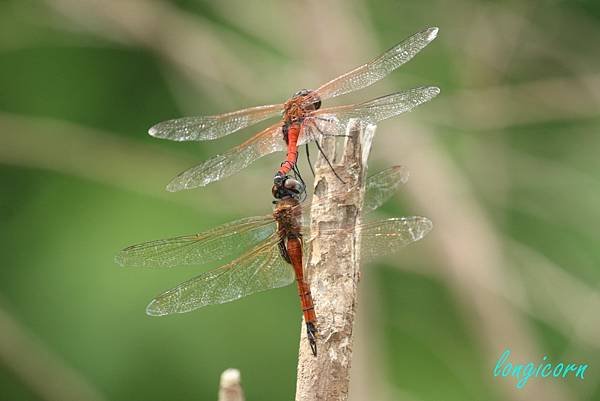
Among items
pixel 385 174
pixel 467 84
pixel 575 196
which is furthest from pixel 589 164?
pixel 385 174

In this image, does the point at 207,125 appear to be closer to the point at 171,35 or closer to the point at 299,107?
the point at 299,107

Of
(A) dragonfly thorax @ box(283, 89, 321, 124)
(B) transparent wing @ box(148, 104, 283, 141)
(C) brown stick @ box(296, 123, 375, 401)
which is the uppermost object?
(B) transparent wing @ box(148, 104, 283, 141)

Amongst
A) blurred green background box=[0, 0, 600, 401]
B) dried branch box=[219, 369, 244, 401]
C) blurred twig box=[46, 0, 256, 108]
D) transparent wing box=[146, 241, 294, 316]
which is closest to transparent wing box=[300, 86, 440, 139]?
transparent wing box=[146, 241, 294, 316]

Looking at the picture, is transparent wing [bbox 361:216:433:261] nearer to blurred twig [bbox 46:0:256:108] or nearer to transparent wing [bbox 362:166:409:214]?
transparent wing [bbox 362:166:409:214]

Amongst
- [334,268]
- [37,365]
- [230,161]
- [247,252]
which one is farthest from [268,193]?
[334,268]

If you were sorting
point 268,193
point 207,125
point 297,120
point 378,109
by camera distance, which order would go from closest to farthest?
point 378,109
point 297,120
point 207,125
point 268,193
